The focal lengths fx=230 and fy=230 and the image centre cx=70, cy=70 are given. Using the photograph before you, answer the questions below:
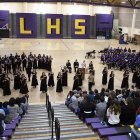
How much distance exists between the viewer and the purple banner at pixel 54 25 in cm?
4300

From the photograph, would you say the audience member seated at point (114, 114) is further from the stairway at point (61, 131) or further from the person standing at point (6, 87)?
the person standing at point (6, 87)

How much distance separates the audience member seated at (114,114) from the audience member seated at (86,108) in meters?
0.89

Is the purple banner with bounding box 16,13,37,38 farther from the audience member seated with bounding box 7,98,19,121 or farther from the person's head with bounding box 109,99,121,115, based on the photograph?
the person's head with bounding box 109,99,121,115

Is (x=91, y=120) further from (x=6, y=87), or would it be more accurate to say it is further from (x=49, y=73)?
(x=49, y=73)

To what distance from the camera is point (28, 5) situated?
140 ft

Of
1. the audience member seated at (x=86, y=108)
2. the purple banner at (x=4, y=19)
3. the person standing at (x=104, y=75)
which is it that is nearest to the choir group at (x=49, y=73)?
the person standing at (x=104, y=75)

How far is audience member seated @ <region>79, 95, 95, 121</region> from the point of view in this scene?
7662mm

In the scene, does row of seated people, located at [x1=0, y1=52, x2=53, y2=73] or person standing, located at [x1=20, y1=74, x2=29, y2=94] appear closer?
person standing, located at [x1=20, y1=74, x2=29, y2=94]

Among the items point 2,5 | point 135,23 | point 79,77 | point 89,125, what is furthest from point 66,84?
point 2,5

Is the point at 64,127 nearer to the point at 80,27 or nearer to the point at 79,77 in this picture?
the point at 79,77

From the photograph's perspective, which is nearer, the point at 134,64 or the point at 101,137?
the point at 101,137

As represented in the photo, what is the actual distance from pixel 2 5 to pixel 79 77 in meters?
31.3

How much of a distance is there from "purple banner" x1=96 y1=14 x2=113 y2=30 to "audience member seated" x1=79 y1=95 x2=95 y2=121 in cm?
3850

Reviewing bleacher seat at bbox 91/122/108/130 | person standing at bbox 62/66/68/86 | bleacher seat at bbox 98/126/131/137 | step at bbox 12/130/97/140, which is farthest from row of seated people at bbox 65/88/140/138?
person standing at bbox 62/66/68/86
